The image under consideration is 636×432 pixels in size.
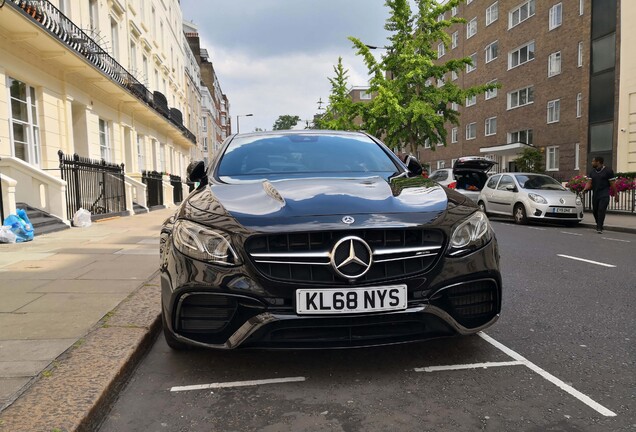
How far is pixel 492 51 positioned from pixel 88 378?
35.4 metres

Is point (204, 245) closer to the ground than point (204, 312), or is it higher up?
higher up

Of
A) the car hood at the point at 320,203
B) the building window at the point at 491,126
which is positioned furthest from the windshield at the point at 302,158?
the building window at the point at 491,126

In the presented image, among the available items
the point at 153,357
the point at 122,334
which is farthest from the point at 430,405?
the point at 122,334

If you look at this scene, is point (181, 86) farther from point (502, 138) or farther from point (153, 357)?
point (153, 357)

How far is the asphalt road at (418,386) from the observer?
89.9 inches

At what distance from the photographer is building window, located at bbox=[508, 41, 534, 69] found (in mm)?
28739

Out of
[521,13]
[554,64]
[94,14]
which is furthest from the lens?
[521,13]

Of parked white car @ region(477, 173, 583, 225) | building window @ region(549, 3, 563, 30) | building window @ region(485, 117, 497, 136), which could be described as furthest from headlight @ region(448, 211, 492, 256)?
building window @ region(485, 117, 497, 136)

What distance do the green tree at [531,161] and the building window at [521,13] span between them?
8.52 meters

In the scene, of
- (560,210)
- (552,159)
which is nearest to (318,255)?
(560,210)

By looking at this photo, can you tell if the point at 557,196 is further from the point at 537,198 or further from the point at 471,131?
the point at 471,131

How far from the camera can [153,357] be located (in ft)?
10.5

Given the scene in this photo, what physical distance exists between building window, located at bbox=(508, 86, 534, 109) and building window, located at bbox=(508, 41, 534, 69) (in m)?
1.67

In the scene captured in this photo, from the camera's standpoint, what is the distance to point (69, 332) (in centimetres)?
332
